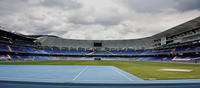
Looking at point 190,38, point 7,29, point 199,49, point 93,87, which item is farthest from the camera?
point 7,29

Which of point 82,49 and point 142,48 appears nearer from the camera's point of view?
point 142,48

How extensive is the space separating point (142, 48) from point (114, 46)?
2233 centimetres

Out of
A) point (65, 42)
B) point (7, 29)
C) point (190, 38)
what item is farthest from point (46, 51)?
point (190, 38)

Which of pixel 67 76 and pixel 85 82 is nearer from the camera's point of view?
pixel 85 82

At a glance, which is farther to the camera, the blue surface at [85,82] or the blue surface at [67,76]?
the blue surface at [67,76]

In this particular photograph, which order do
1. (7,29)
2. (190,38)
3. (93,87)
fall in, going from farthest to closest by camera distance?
(7,29)
(190,38)
(93,87)

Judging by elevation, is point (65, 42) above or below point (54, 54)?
above

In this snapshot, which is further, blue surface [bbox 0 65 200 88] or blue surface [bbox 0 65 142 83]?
blue surface [bbox 0 65 142 83]

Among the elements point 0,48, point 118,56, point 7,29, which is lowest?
point 118,56

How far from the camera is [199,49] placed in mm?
53844

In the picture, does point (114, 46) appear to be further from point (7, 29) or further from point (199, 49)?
point (7, 29)

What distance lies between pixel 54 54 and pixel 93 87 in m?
101

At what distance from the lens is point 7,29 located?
2534 inches

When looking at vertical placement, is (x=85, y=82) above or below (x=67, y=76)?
above
